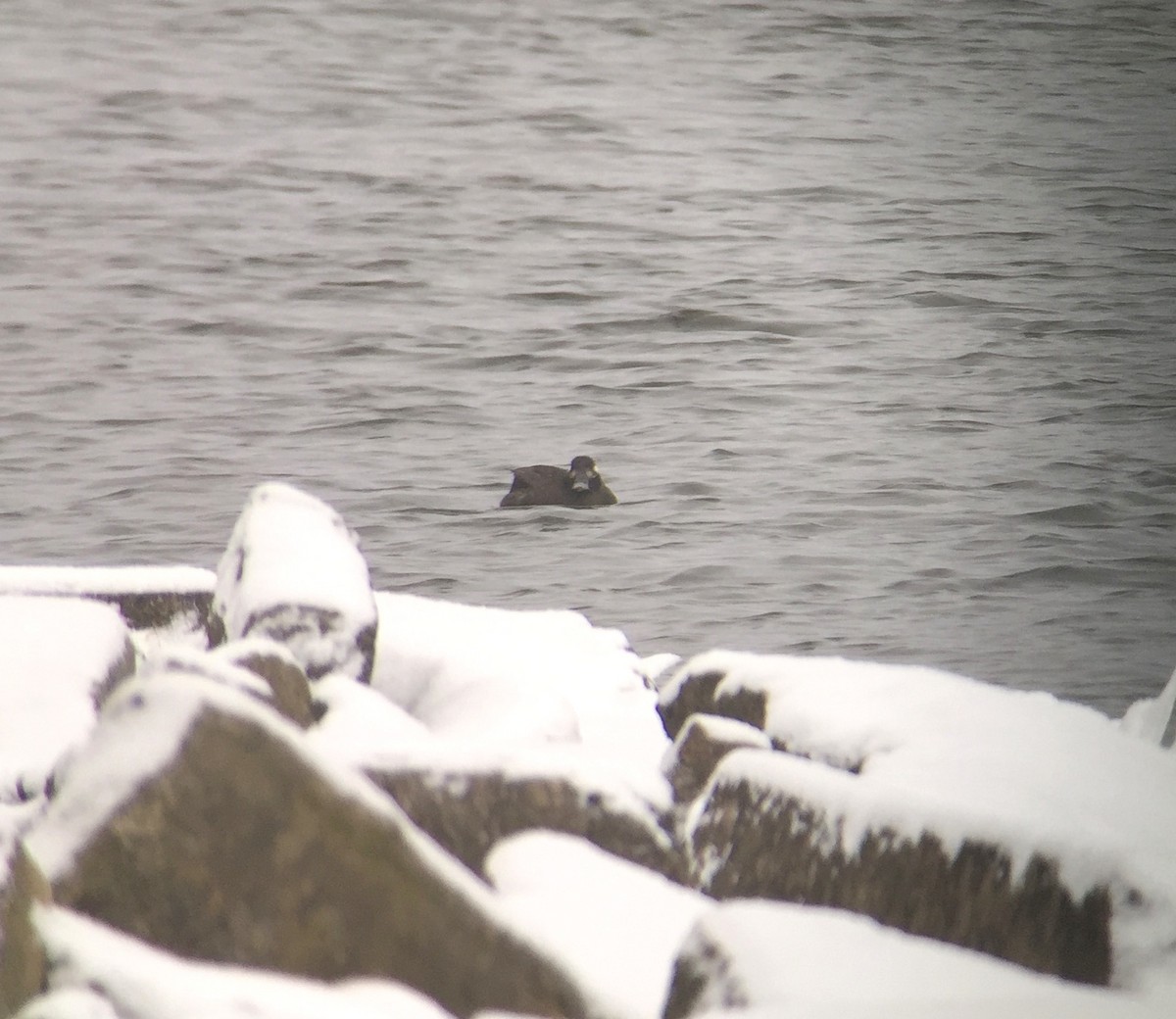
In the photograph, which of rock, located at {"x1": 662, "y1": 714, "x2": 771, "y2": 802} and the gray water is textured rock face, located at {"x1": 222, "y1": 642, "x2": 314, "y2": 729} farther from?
the gray water

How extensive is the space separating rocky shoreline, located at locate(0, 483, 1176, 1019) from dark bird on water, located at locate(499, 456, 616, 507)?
229 inches

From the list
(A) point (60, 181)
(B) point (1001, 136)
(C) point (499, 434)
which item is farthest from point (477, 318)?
(B) point (1001, 136)

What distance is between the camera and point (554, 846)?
225 centimetres

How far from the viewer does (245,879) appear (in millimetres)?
1734

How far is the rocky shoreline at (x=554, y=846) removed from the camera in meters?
1.67

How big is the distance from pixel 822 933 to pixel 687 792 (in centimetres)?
113

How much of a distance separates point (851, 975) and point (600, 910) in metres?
0.51

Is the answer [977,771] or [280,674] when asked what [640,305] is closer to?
[280,674]

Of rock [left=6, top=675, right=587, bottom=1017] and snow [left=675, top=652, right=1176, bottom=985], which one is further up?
rock [left=6, top=675, right=587, bottom=1017]

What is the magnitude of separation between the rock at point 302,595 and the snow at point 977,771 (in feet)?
2.40

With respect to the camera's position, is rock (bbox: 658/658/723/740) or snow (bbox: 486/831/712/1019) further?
rock (bbox: 658/658/723/740)

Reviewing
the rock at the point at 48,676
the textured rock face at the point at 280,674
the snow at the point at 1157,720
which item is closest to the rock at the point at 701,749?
the textured rock face at the point at 280,674

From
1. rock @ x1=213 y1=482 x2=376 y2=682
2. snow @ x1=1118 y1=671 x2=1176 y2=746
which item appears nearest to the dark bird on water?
rock @ x1=213 y1=482 x2=376 y2=682

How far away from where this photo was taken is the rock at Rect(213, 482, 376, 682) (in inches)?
139
